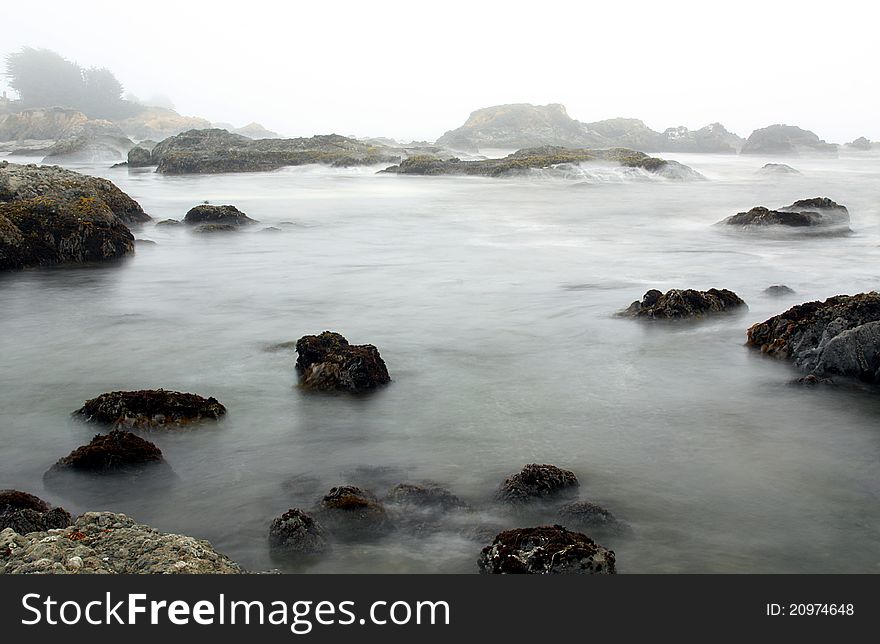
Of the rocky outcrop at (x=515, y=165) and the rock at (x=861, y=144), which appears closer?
the rocky outcrop at (x=515, y=165)

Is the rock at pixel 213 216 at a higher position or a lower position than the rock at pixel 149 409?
higher

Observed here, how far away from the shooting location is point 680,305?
8.82m

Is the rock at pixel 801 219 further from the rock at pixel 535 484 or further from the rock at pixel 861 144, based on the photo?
the rock at pixel 861 144

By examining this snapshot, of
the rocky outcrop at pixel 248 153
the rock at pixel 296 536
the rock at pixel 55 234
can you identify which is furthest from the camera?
the rocky outcrop at pixel 248 153

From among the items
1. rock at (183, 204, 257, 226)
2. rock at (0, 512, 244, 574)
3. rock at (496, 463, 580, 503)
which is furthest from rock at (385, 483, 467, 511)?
rock at (183, 204, 257, 226)

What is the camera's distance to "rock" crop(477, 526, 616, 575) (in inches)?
144

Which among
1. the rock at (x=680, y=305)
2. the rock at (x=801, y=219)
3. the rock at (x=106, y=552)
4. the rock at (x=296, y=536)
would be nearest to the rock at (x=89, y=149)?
the rock at (x=801, y=219)

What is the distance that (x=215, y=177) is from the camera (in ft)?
119

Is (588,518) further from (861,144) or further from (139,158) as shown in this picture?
(861,144)

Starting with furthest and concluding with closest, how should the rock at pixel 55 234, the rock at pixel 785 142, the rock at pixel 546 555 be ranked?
the rock at pixel 785 142 < the rock at pixel 55 234 < the rock at pixel 546 555

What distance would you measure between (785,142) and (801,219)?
58.1 m

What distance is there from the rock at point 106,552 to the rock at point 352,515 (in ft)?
2.90

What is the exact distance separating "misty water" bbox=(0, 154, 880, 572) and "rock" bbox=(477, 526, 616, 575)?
0.73 feet

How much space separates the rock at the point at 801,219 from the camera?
17.5 m
